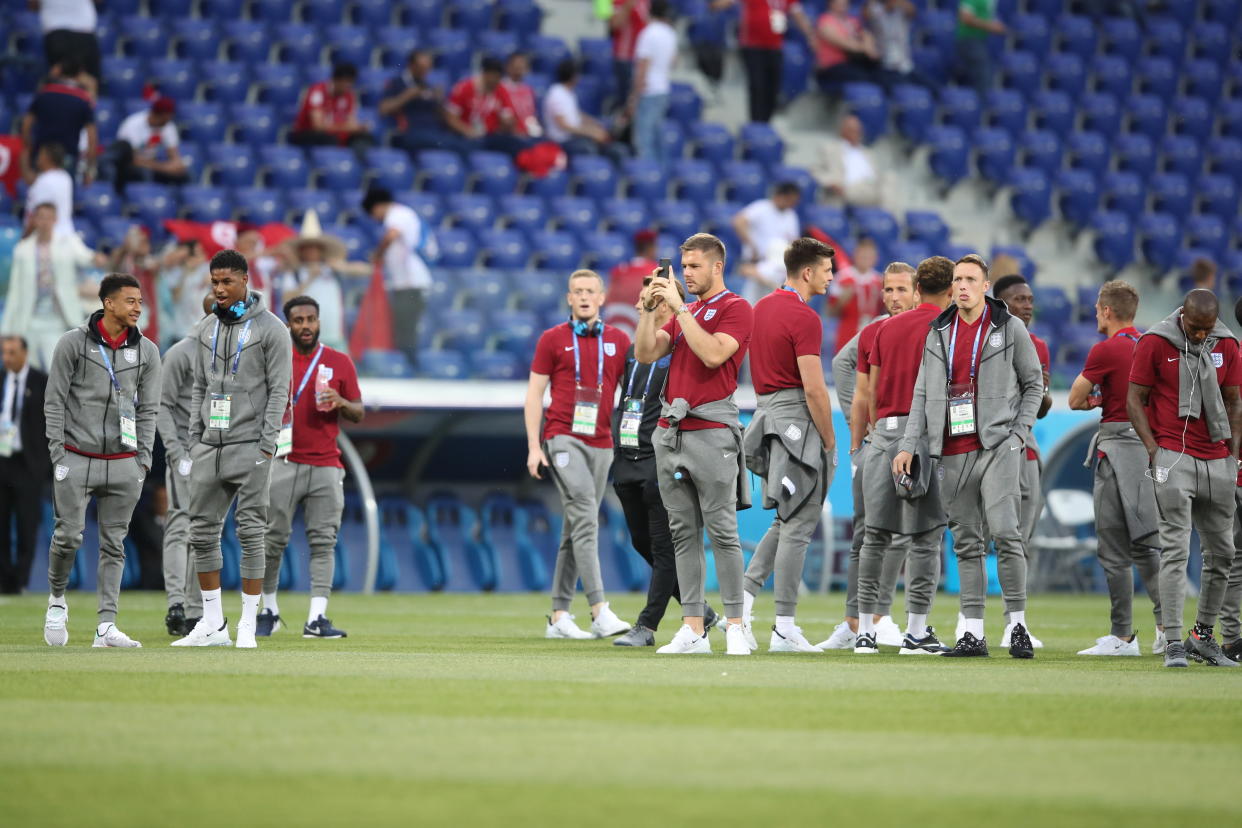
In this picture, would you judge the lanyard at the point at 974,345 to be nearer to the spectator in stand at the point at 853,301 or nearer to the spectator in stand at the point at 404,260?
the spectator in stand at the point at 853,301

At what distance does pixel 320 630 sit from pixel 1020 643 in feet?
15.6

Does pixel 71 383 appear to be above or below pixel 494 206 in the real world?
below

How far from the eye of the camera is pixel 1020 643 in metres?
10.4

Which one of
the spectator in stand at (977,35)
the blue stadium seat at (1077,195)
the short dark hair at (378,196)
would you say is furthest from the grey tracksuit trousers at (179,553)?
the spectator in stand at (977,35)

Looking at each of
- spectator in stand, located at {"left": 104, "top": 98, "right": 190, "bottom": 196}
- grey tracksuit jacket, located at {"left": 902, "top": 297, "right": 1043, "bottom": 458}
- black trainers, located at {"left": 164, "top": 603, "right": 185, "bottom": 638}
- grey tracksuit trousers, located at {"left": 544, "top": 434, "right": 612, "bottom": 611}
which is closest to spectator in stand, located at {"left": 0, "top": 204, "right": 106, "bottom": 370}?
spectator in stand, located at {"left": 104, "top": 98, "right": 190, "bottom": 196}

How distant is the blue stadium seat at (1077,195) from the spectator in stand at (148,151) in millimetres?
12807

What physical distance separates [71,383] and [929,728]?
6.49 metres

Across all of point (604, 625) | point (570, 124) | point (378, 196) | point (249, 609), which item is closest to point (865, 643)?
point (604, 625)

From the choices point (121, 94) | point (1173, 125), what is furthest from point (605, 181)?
point (1173, 125)

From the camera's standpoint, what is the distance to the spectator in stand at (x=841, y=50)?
26156 millimetres

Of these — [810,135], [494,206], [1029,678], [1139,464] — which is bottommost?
[1029,678]

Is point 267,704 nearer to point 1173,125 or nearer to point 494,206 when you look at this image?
point 494,206

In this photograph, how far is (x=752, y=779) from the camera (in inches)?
217

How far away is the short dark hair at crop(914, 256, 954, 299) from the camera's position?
10.9 meters
